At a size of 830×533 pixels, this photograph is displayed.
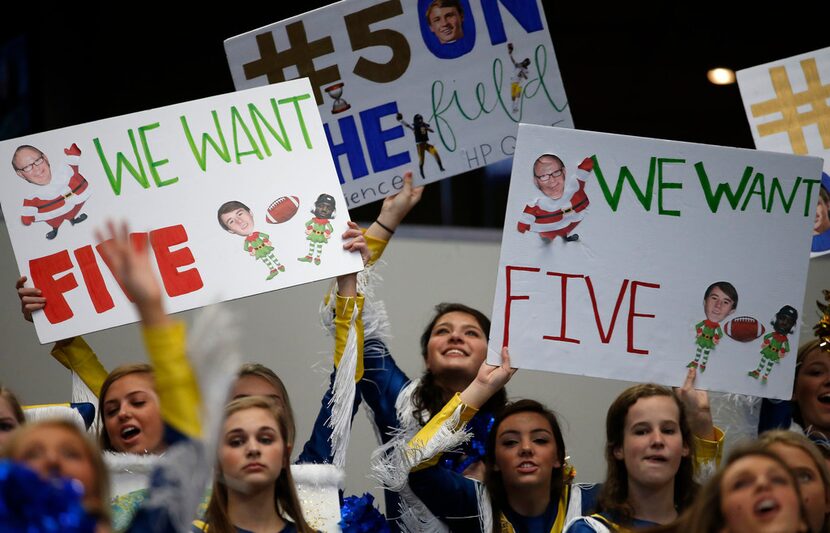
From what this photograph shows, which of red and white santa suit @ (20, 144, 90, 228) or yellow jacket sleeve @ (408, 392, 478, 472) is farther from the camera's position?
red and white santa suit @ (20, 144, 90, 228)

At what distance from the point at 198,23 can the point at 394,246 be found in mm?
1327

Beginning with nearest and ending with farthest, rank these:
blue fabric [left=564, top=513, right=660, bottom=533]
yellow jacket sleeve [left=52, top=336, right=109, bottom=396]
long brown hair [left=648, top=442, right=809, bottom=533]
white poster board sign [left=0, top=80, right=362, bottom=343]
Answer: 1. long brown hair [left=648, top=442, right=809, bottom=533]
2. blue fabric [left=564, top=513, right=660, bottom=533]
3. white poster board sign [left=0, top=80, right=362, bottom=343]
4. yellow jacket sleeve [left=52, top=336, right=109, bottom=396]

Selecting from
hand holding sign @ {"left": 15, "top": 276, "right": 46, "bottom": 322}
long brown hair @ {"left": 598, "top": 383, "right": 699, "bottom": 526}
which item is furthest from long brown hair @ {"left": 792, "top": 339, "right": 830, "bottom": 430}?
hand holding sign @ {"left": 15, "top": 276, "right": 46, "bottom": 322}

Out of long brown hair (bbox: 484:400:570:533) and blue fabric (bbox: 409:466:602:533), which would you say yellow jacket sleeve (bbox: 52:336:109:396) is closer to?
blue fabric (bbox: 409:466:602:533)

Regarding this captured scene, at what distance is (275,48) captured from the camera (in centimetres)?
418

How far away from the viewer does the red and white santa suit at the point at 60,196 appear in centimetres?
373

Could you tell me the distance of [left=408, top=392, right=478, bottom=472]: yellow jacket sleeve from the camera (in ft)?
11.7

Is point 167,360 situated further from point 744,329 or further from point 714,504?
point 744,329

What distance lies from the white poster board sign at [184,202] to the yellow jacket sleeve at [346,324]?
16 cm

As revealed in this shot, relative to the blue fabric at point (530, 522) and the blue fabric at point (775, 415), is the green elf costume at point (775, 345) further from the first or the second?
the blue fabric at point (530, 522)

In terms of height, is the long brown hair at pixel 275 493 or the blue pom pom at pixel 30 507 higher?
the blue pom pom at pixel 30 507

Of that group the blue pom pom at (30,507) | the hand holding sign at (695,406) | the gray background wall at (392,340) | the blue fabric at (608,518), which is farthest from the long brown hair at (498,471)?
the blue pom pom at (30,507)

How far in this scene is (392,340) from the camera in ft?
18.4

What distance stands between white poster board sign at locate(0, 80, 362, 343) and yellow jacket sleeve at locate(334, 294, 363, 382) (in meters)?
0.16
